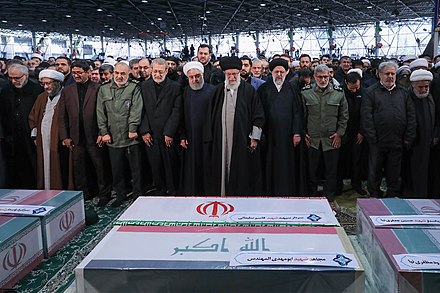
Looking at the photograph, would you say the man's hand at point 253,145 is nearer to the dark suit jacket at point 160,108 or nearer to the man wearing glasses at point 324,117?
the man wearing glasses at point 324,117

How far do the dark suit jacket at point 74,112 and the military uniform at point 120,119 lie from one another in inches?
3.8

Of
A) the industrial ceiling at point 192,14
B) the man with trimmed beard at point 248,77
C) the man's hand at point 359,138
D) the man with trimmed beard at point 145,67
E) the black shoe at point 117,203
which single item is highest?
the industrial ceiling at point 192,14

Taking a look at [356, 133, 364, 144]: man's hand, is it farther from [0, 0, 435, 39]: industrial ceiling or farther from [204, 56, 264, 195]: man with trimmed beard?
[0, 0, 435, 39]: industrial ceiling

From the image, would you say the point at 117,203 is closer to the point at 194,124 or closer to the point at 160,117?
the point at 160,117

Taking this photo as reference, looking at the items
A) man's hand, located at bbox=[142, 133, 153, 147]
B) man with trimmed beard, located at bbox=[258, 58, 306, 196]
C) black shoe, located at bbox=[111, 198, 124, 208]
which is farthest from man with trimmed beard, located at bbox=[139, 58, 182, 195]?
man with trimmed beard, located at bbox=[258, 58, 306, 196]

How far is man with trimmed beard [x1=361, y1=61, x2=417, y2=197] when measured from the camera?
427 centimetres

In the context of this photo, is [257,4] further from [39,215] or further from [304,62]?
[39,215]

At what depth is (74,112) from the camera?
461cm

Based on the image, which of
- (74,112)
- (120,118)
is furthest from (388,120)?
(74,112)

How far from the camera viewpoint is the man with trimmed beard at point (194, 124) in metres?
4.41

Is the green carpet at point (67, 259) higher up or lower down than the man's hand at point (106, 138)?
lower down

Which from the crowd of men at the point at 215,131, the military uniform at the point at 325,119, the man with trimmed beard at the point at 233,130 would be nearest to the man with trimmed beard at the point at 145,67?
the crowd of men at the point at 215,131

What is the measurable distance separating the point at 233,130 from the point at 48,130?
1.98 meters

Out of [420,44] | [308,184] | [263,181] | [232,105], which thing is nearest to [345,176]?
[308,184]
